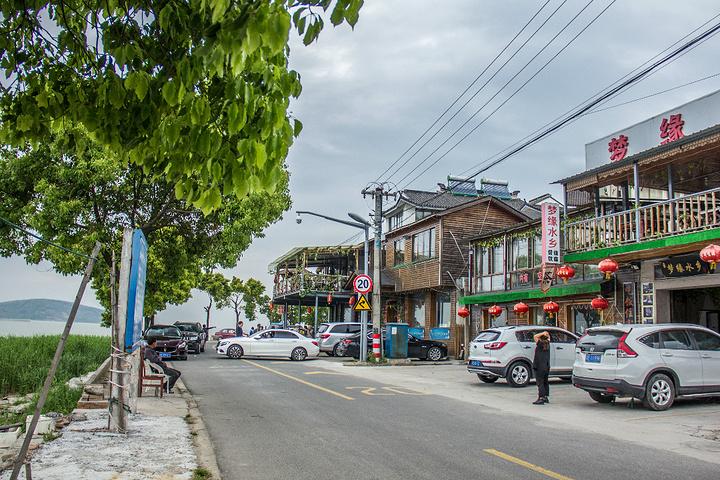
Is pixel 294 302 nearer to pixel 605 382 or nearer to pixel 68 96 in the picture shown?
pixel 605 382

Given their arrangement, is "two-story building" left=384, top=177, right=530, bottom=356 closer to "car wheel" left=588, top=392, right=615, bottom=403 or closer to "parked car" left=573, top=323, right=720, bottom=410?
"car wheel" left=588, top=392, right=615, bottom=403

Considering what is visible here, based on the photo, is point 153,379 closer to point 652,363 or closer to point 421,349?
point 652,363

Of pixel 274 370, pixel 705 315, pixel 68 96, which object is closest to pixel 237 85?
pixel 68 96

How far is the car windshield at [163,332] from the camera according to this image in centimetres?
2479

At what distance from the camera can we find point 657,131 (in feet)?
49.9

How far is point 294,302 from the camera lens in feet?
153

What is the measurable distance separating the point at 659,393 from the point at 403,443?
20.8 ft

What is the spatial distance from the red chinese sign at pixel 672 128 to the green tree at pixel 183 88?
42.6 ft

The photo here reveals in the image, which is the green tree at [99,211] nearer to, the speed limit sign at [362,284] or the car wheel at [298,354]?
the speed limit sign at [362,284]

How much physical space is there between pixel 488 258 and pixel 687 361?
50.4ft

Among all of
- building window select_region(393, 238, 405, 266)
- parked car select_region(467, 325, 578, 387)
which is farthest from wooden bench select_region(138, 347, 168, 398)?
building window select_region(393, 238, 405, 266)

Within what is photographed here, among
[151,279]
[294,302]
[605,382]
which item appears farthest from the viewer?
[294,302]

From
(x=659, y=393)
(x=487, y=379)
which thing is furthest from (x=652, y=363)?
(x=487, y=379)

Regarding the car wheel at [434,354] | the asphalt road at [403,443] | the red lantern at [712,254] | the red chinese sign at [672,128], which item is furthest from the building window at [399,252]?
the red lantern at [712,254]
